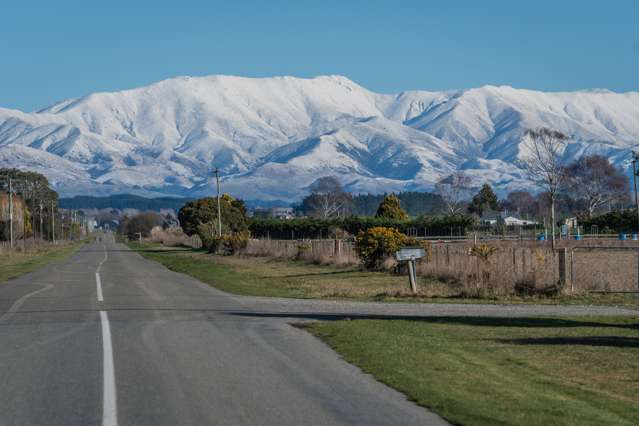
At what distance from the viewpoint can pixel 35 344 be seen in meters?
14.9

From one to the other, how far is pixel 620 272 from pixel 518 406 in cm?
2538

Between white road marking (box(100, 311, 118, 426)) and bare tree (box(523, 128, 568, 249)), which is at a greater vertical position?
bare tree (box(523, 128, 568, 249))

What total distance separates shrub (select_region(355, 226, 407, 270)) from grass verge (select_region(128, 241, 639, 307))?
76 centimetres

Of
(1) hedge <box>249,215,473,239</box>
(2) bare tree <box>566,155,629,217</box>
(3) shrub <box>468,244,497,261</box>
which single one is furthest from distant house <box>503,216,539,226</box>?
(3) shrub <box>468,244,497,261</box>

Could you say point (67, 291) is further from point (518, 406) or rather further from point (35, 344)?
point (518, 406)

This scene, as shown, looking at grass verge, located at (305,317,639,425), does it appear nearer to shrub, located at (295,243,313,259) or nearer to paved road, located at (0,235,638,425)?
paved road, located at (0,235,638,425)

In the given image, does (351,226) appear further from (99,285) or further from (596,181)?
(99,285)

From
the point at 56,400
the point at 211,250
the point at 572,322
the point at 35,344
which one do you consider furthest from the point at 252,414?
the point at 211,250

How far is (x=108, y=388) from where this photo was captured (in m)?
10.7

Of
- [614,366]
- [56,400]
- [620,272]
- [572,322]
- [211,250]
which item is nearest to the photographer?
[56,400]

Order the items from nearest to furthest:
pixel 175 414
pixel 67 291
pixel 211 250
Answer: pixel 175 414 < pixel 67 291 < pixel 211 250

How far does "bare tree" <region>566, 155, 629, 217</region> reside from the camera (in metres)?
126

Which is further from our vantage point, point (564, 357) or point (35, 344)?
point (35, 344)

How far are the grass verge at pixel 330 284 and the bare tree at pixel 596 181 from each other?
87.0 m
